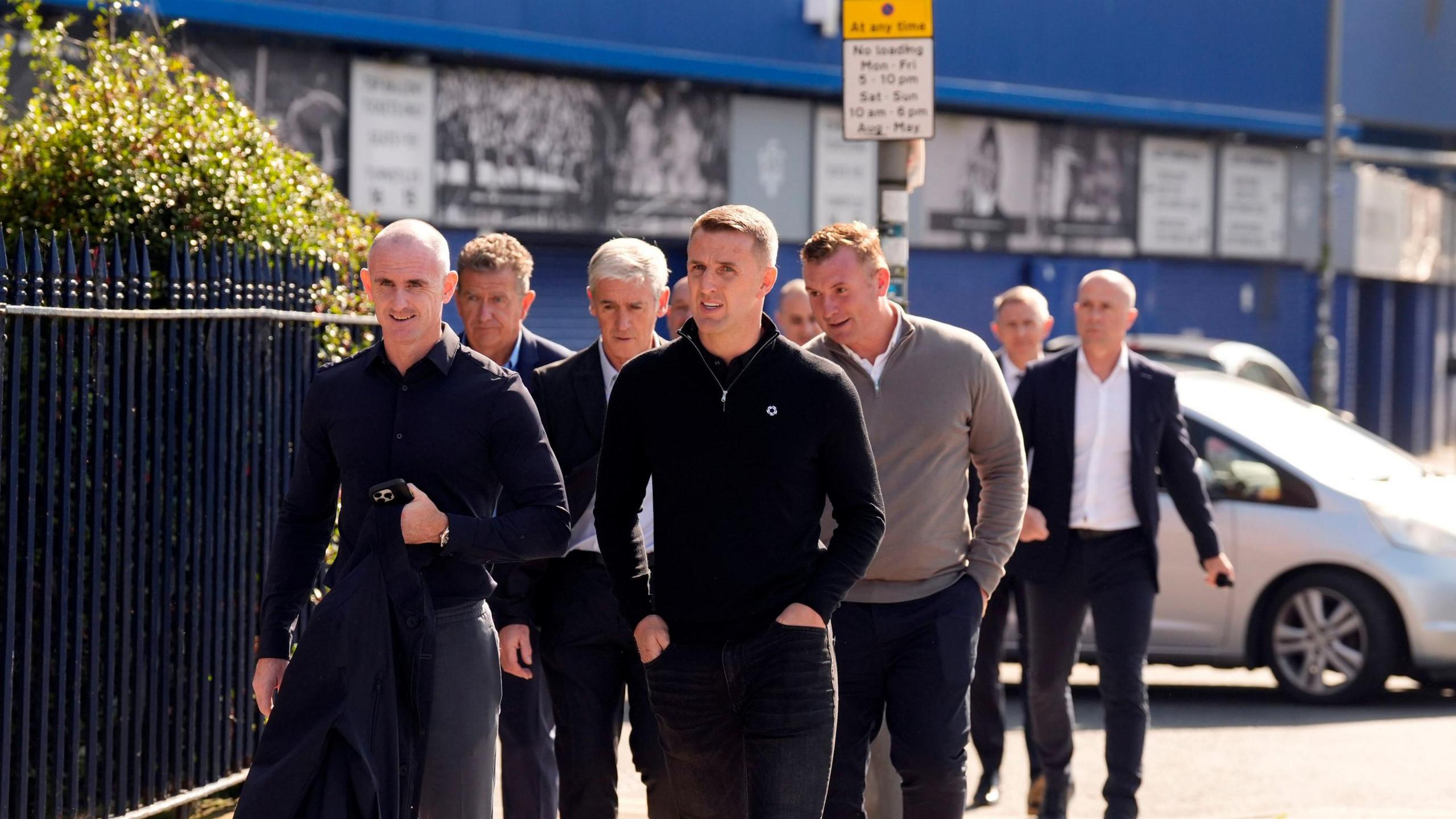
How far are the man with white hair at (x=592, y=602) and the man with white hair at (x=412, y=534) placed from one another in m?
1.04

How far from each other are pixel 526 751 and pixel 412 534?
1.95 meters

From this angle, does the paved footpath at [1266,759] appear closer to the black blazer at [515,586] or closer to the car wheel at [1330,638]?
the car wheel at [1330,638]

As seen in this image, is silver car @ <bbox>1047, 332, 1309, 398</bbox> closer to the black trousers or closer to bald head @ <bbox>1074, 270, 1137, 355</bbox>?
bald head @ <bbox>1074, 270, 1137, 355</bbox>

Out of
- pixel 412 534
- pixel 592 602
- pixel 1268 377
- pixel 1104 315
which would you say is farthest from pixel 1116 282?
pixel 1268 377

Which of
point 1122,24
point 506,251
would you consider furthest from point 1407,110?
point 506,251

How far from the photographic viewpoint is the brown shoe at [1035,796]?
26.0ft

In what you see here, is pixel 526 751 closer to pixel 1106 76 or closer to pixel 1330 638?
pixel 1330 638

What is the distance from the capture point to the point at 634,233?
1983 centimetres

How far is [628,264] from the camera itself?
579cm

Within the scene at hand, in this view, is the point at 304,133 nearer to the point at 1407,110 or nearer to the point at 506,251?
the point at 506,251

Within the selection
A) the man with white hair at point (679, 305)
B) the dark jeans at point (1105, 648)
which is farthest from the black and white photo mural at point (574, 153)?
the dark jeans at point (1105, 648)

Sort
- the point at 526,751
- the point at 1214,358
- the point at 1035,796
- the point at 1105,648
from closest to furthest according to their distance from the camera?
the point at 526,751
the point at 1105,648
the point at 1035,796
the point at 1214,358

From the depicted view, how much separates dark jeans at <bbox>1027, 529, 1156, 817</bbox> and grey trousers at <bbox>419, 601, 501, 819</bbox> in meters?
3.15

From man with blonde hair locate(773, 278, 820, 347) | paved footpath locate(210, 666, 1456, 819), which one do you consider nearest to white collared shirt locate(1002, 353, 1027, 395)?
man with blonde hair locate(773, 278, 820, 347)
